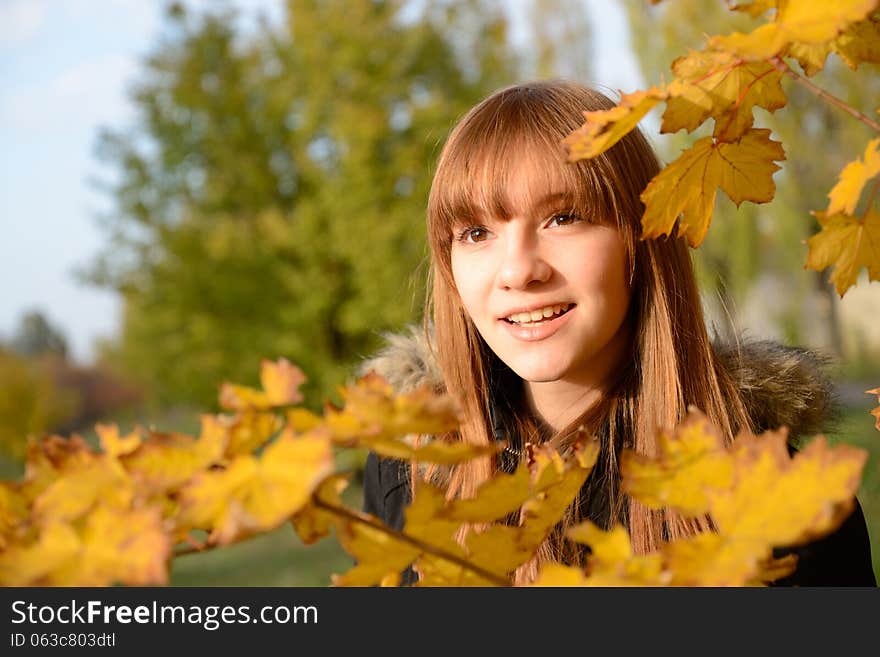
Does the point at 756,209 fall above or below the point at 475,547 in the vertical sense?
above

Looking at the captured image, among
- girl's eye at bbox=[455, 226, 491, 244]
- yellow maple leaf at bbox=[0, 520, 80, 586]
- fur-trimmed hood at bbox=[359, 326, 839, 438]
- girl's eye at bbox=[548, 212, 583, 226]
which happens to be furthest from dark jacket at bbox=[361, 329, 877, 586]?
yellow maple leaf at bbox=[0, 520, 80, 586]

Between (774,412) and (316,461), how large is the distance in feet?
3.96

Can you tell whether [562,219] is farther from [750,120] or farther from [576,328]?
[750,120]

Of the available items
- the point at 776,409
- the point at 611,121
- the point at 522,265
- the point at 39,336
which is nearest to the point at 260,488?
the point at 611,121

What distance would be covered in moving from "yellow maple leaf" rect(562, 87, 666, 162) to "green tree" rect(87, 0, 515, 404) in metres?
7.97

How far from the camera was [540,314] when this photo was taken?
1.12m

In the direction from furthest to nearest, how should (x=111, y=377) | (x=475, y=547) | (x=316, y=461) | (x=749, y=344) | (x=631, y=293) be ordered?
(x=111, y=377) < (x=749, y=344) < (x=631, y=293) < (x=475, y=547) < (x=316, y=461)

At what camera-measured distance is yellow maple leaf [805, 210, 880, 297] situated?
0.56 metres

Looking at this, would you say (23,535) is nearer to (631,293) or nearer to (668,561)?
(668,561)

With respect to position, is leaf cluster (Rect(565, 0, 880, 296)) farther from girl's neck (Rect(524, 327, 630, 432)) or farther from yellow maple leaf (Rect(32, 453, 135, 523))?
girl's neck (Rect(524, 327, 630, 432))

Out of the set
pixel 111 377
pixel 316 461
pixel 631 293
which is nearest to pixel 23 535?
pixel 316 461

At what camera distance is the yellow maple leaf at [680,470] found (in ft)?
1.35

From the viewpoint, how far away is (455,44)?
32.7ft

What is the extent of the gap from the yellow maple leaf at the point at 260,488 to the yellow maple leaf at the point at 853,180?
0.35 m
